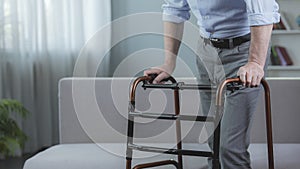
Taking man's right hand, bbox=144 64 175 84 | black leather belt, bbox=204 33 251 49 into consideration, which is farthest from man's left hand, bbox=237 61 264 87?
man's right hand, bbox=144 64 175 84

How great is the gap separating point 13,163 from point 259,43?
2.84m

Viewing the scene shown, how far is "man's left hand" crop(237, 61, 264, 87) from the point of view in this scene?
1.59 meters

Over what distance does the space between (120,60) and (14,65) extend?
2.98 feet

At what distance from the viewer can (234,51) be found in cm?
188

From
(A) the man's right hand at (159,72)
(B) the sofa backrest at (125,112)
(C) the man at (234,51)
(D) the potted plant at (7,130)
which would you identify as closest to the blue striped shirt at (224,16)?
(C) the man at (234,51)

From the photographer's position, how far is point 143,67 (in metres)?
4.49

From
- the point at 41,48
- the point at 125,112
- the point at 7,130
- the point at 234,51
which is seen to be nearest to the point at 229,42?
the point at 234,51

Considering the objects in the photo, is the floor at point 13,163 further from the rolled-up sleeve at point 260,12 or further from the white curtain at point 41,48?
the rolled-up sleeve at point 260,12

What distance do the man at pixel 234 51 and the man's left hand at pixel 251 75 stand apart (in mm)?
19

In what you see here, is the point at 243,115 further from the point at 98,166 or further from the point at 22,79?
the point at 22,79

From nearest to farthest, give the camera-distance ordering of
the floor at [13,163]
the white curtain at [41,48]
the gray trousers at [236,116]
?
the gray trousers at [236,116] < the floor at [13,163] < the white curtain at [41,48]

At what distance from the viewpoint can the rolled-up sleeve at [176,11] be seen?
2070mm

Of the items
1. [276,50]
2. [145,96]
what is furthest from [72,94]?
[276,50]

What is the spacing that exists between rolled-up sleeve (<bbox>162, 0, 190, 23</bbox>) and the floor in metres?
2.26
